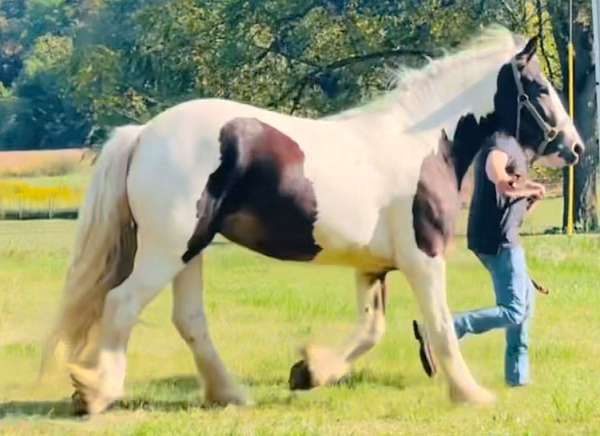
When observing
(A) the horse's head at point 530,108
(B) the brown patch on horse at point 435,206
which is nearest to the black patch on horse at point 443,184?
(B) the brown patch on horse at point 435,206

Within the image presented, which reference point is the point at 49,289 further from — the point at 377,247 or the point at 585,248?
the point at 585,248

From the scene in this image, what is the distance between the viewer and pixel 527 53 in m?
5.77

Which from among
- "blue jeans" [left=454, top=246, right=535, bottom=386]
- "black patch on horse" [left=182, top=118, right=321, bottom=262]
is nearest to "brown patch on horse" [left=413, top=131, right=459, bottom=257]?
"blue jeans" [left=454, top=246, right=535, bottom=386]

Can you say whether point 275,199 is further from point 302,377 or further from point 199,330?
point 302,377

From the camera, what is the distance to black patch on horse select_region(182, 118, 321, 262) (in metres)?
5.40

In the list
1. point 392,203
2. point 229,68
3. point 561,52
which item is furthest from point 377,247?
point 561,52

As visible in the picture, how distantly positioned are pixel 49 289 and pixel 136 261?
1.79 metres

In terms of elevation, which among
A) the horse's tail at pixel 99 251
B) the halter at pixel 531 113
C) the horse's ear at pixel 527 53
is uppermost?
the horse's ear at pixel 527 53

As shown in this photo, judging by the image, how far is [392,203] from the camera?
5.56 metres

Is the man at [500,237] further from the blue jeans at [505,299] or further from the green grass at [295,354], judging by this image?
the green grass at [295,354]

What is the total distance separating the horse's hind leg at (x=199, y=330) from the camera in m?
5.70

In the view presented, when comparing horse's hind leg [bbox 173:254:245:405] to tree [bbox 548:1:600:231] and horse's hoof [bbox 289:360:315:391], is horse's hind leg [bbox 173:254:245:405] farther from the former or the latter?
tree [bbox 548:1:600:231]

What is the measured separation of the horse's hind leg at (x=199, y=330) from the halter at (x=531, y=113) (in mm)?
1578

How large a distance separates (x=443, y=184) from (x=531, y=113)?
54cm
